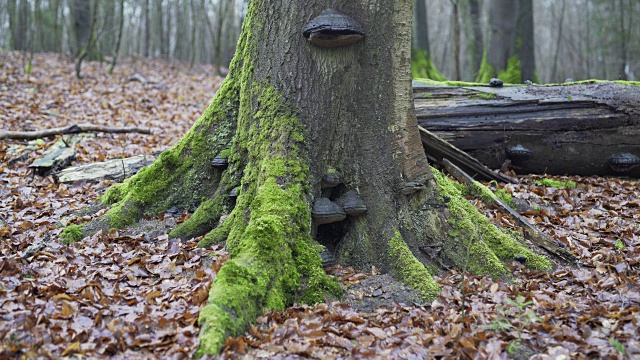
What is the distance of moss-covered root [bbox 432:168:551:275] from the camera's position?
4.71m

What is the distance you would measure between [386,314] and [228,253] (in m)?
1.61

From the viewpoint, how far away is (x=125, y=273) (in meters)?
4.40

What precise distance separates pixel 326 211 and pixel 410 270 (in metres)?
0.97

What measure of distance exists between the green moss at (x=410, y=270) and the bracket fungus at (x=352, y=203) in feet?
1.44

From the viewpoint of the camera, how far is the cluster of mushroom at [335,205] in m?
4.51

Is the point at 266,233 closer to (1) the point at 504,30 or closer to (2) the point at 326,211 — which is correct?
(2) the point at 326,211

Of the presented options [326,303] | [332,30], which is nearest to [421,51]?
[332,30]

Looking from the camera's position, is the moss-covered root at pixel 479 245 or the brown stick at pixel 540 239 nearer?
the moss-covered root at pixel 479 245

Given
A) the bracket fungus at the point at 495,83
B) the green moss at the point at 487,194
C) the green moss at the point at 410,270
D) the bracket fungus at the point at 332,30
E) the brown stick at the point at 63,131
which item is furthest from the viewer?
the brown stick at the point at 63,131

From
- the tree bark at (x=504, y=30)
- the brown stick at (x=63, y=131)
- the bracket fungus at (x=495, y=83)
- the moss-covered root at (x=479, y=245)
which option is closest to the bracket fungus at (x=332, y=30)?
the moss-covered root at (x=479, y=245)

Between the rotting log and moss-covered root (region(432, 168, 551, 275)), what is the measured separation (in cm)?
285

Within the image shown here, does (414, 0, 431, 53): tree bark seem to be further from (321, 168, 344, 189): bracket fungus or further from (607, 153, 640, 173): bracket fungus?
(321, 168, 344, 189): bracket fungus

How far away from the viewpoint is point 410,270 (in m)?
4.44

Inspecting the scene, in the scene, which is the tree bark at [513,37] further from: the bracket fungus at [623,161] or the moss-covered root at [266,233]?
the moss-covered root at [266,233]
